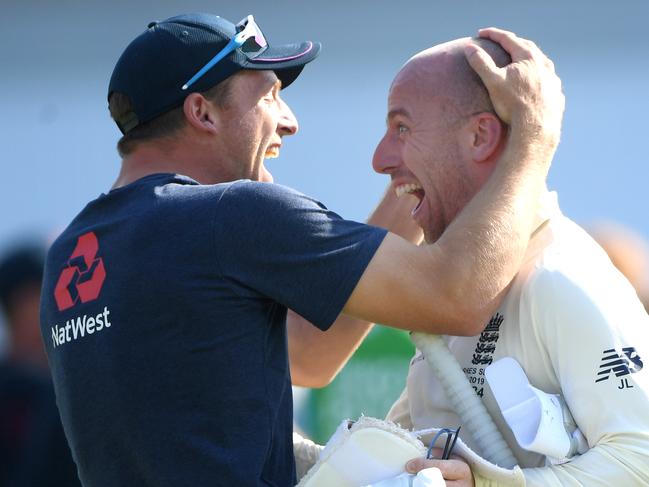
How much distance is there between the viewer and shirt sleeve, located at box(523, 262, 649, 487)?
281 centimetres

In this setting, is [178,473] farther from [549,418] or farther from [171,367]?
[549,418]

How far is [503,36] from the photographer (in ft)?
10.7

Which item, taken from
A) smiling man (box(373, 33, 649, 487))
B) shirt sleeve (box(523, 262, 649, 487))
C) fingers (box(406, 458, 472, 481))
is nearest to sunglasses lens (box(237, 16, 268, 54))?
smiling man (box(373, 33, 649, 487))

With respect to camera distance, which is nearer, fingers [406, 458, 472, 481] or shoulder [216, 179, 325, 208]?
fingers [406, 458, 472, 481]

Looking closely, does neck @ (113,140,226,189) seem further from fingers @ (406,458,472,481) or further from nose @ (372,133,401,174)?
fingers @ (406,458,472,481)

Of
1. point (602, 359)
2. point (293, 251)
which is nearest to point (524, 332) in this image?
point (602, 359)

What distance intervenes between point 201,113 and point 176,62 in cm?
16

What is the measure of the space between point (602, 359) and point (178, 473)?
41.8 inches

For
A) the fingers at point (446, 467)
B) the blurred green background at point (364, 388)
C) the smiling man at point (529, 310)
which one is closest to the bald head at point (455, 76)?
the smiling man at point (529, 310)

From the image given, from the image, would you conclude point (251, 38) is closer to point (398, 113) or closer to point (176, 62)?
point (176, 62)

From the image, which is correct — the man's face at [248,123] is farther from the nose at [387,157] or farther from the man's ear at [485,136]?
the man's ear at [485,136]

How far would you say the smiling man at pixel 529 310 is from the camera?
2832 millimetres

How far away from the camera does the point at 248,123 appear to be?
11.0 feet

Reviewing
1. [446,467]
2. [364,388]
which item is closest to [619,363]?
[446,467]
